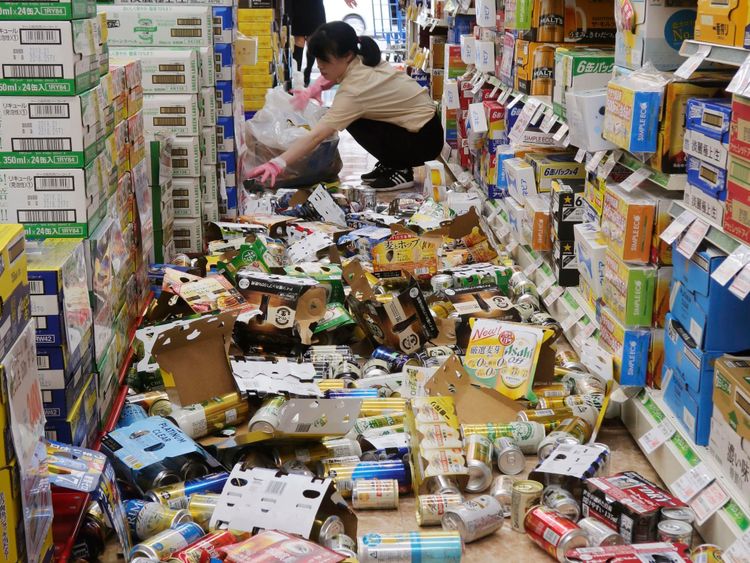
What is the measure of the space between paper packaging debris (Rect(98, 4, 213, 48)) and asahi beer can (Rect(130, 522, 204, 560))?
328cm

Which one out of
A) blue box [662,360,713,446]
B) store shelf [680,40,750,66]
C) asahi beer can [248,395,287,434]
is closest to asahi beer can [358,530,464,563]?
asahi beer can [248,395,287,434]

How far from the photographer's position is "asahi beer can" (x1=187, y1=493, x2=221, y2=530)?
2.44 m

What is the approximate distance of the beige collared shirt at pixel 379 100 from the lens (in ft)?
21.8

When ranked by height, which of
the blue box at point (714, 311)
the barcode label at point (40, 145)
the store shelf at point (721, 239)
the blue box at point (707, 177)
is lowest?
the blue box at point (714, 311)

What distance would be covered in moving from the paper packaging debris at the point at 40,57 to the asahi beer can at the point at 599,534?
180cm

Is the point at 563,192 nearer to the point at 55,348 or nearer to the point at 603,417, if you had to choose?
the point at 603,417

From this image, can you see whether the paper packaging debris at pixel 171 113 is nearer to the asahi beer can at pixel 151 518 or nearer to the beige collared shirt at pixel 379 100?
the beige collared shirt at pixel 379 100

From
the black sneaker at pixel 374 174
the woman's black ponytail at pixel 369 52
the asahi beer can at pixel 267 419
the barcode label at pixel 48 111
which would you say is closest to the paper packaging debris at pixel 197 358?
the asahi beer can at pixel 267 419

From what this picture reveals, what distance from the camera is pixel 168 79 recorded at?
4.70m

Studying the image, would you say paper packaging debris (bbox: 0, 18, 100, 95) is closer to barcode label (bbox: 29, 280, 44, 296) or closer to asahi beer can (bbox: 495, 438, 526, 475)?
barcode label (bbox: 29, 280, 44, 296)

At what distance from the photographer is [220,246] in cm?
477

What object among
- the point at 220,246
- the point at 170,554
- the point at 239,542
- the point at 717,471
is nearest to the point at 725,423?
the point at 717,471

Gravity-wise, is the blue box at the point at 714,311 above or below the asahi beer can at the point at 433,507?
above

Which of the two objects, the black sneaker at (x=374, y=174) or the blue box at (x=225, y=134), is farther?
the black sneaker at (x=374, y=174)
